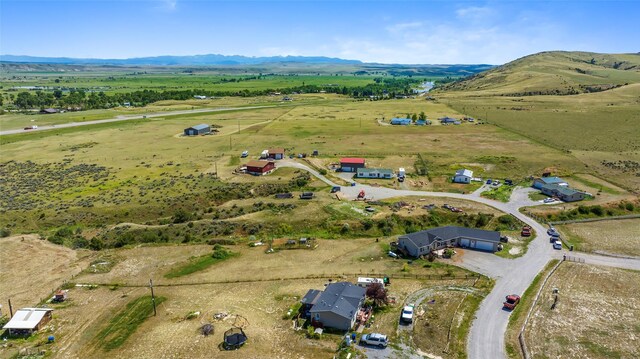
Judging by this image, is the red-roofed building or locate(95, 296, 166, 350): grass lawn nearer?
locate(95, 296, 166, 350): grass lawn

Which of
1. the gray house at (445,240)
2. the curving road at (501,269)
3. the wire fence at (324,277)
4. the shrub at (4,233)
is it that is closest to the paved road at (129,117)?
the shrub at (4,233)

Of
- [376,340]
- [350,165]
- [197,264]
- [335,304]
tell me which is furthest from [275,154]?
[376,340]

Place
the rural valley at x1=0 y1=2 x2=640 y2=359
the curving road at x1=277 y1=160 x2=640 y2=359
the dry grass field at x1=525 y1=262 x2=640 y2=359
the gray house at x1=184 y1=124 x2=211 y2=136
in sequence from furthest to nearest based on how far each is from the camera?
the gray house at x1=184 y1=124 x2=211 y2=136, the rural valley at x1=0 y1=2 x2=640 y2=359, the curving road at x1=277 y1=160 x2=640 y2=359, the dry grass field at x1=525 y1=262 x2=640 y2=359

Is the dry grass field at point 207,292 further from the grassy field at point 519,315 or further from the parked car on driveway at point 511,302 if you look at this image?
the parked car on driveway at point 511,302

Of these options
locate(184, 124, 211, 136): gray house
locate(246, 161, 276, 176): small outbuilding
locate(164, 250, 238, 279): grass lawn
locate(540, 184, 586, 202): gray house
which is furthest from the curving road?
locate(184, 124, 211, 136): gray house

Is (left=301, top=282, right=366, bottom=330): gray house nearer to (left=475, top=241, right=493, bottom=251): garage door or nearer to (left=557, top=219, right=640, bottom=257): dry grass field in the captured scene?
(left=475, top=241, right=493, bottom=251): garage door

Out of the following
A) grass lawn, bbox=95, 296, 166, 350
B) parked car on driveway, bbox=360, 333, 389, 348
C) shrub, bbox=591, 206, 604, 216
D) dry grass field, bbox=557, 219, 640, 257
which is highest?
shrub, bbox=591, 206, 604, 216

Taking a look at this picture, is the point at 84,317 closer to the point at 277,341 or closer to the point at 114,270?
the point at 114,270

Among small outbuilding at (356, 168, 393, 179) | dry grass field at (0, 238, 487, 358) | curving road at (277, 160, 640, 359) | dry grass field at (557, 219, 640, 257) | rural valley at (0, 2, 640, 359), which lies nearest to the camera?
curving road at (277, 160, 640, 359)
